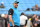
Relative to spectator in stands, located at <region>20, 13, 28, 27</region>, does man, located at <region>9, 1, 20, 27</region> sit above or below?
above

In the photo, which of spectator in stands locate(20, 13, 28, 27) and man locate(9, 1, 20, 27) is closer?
man locate(9, 1, 20, 27)

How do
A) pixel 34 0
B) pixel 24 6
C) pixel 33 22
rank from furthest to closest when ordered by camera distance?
pixel 34 0, pixel 24 6, pixel 33 22

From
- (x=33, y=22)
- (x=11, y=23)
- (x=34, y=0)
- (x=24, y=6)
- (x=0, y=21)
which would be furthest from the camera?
(x=34, y=0)

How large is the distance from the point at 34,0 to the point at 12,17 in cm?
941

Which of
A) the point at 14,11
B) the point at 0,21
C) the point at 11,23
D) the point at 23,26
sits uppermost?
the point at 14,11

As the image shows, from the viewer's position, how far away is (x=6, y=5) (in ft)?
35.8

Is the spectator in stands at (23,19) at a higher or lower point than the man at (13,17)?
lower

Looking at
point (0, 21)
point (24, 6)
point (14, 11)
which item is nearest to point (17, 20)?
point (14, 11)

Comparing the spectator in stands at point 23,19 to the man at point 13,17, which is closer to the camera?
the man at point 13,17

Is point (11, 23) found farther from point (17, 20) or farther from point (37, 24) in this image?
point (37, 24)

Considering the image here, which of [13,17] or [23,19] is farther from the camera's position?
[23,19]

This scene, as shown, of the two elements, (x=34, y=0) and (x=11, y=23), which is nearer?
(x=11, y=23)

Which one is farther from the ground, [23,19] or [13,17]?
[13,17]

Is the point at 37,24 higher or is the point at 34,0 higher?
the point at 34,0
